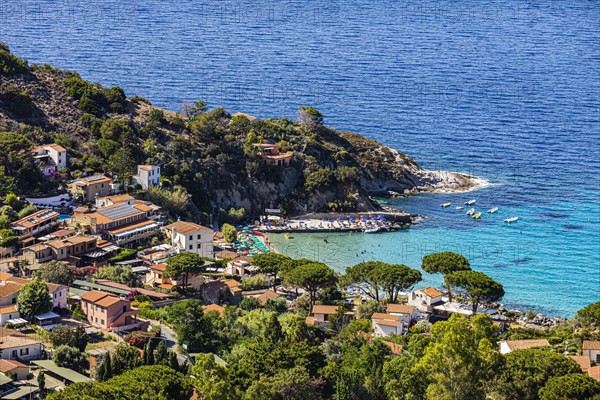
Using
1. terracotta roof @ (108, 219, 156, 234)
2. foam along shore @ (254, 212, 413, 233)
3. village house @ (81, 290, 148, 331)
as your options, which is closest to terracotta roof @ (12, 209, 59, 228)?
terracotta roof @ (108, 219, 156, 234)

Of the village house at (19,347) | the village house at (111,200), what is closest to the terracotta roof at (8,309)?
the village house at (19,347)

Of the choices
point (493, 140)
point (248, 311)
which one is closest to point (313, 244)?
point (248, 311)

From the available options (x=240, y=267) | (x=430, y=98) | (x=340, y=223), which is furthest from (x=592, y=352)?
(x=430, y=98)

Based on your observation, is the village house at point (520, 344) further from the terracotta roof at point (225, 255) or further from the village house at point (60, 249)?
the village house at point (60, 249)

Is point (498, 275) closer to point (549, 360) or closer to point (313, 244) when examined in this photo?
point (313, 244)

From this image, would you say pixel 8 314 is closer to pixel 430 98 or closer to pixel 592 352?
pixel 592 352
